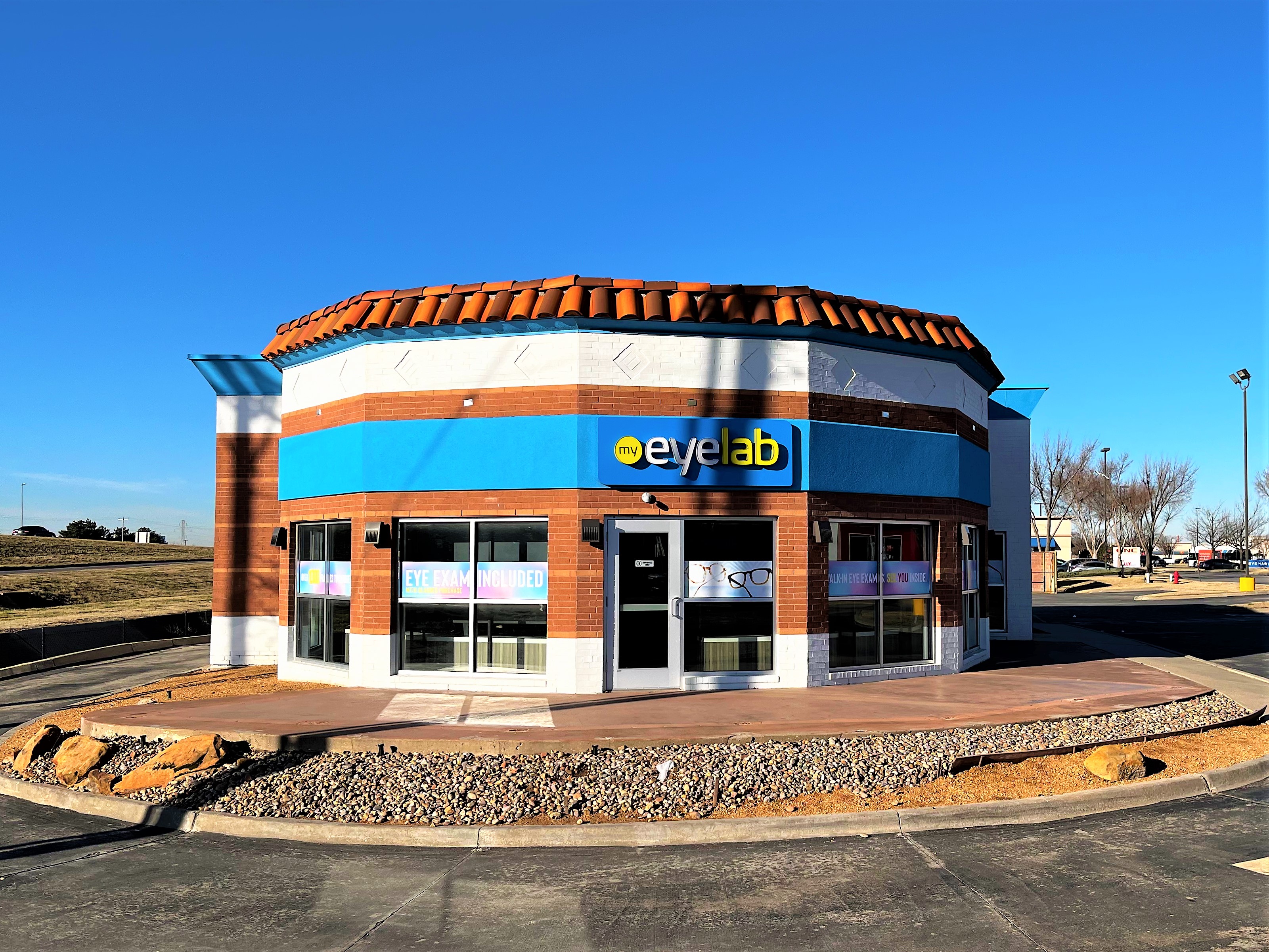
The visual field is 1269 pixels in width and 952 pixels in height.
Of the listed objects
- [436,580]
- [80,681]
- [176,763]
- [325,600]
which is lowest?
[80,681]

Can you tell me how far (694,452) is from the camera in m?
14.6

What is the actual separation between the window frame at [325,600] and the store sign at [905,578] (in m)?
8.45

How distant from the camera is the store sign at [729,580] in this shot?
14.6 m

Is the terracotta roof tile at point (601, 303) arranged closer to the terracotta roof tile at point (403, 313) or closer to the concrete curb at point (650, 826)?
the terracotta roof tile at point (403, 313)

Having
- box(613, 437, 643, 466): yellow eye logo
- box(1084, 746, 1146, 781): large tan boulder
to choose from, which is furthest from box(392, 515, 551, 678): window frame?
box(1084, 746, 1146, 781): large tan boulder

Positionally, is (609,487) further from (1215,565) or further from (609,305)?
(1215,565)

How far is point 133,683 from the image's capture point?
693 inches

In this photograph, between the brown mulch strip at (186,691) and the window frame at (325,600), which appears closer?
the brown mulch strip at (186,691)

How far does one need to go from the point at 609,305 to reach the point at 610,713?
585 cm

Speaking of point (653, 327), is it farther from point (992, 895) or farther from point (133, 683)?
point (133, 683)

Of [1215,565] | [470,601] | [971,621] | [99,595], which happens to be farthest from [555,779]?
[1215,565]

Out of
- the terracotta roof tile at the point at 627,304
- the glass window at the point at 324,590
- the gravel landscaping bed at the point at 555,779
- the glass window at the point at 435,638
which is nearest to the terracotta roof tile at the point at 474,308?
the terracotta roof tile at the point at 627,304

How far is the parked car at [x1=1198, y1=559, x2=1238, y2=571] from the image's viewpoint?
9500cm

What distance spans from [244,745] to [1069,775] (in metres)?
8.46
